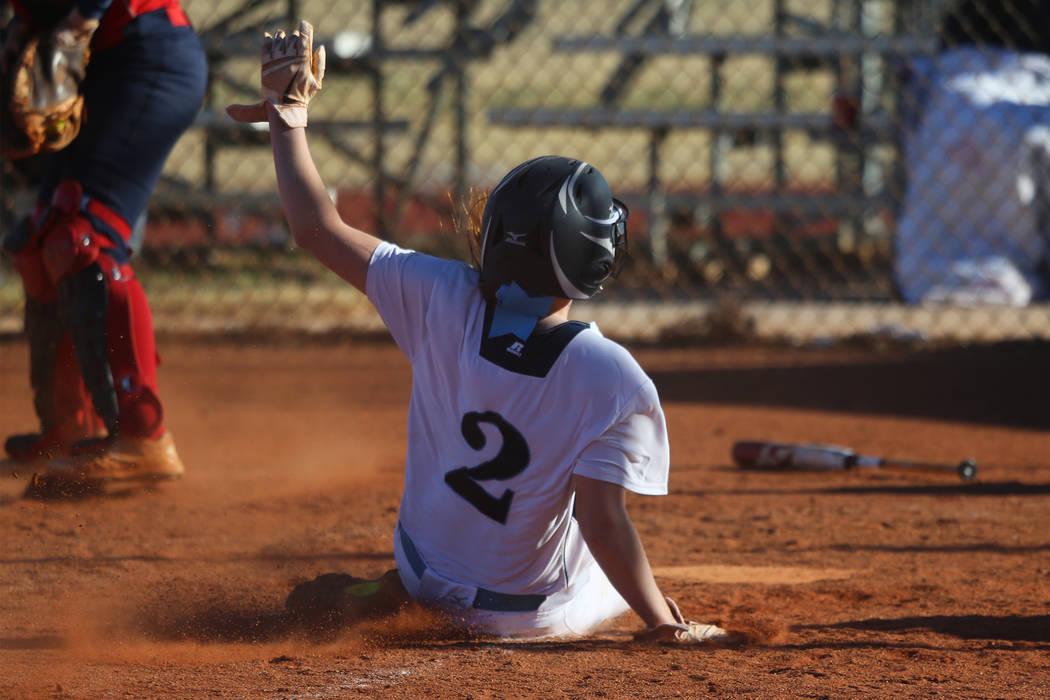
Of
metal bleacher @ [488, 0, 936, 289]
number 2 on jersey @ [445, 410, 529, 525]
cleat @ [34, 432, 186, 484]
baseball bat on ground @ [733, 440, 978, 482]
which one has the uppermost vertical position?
metal bleacher @ [488, 0, 936, 289]

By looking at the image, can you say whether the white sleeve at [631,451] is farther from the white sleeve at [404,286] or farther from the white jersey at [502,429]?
the white sleeve at [404,286]

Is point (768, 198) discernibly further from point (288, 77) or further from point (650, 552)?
point (288, 77)

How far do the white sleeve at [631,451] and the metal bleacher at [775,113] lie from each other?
676 cm

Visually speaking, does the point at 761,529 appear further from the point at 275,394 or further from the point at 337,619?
the point at 275,394

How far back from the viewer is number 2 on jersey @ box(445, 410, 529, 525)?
2.58 m

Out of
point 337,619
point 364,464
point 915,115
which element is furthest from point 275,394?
point 915,115

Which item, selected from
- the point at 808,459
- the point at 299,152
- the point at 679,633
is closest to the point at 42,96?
the point at 299,152

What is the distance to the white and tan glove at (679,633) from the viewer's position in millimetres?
2635

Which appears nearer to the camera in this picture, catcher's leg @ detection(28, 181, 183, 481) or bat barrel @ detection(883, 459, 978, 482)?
catcher's leg @ detection(28, 181, 183, 481)

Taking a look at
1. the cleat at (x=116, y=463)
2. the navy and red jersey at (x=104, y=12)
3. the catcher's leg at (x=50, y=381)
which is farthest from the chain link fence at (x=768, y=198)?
the cleat at (x=116, y=463)

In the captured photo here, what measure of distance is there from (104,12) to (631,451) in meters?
2.47

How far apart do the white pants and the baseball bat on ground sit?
1.95 m

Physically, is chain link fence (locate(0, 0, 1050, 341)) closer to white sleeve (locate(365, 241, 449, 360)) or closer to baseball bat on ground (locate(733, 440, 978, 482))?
baseball bat on ground (locate(733, 440, 978, 482))

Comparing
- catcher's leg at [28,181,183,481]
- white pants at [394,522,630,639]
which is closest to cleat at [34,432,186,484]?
catcher's leg at [28,181,183,481]
